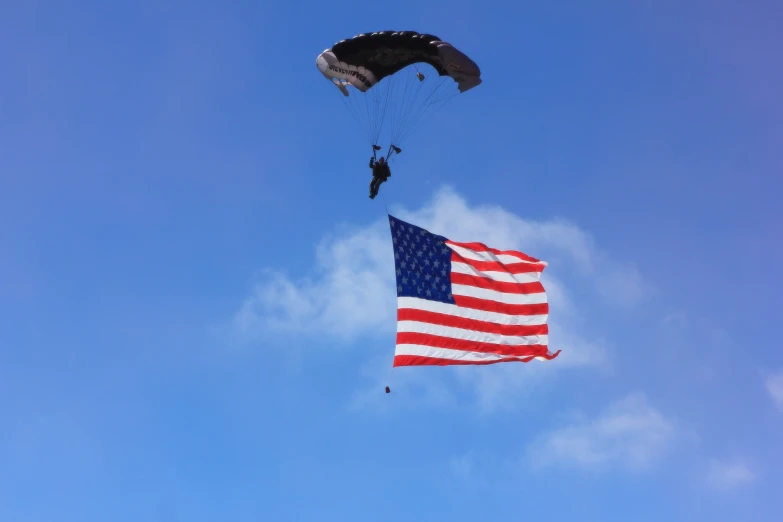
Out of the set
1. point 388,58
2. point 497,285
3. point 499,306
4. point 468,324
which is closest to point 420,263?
point 468,324

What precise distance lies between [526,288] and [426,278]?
4.01 meters

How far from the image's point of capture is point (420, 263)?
30172 mm

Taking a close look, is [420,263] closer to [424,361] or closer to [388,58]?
[424,361]

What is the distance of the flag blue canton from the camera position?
96.8 feet

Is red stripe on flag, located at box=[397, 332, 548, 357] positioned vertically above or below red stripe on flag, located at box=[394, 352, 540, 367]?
above

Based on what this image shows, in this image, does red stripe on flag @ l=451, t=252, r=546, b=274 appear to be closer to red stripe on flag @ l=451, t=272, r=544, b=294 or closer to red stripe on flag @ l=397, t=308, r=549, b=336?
red stripe on flag @ l=451, t=272, r=544, b=294

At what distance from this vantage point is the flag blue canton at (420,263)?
2950 cm

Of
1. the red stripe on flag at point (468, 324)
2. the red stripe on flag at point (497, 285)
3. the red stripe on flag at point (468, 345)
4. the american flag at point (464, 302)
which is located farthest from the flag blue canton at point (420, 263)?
the red stripe on flag at point (468, 345)

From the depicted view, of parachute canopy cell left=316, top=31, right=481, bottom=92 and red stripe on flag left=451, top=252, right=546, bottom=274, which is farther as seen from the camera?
parachute canopy cell left=316, top=31, right=481, bottom=92

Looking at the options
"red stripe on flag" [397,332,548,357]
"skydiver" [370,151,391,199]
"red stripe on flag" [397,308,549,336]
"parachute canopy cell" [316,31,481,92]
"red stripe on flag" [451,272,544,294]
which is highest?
"parachute canopy cell" [316,31,481,92]

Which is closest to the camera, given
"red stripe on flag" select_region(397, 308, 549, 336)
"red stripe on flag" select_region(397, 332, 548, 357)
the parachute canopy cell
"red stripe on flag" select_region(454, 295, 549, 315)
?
"red stripe on flag" select_region(397, 332, 548, 357)

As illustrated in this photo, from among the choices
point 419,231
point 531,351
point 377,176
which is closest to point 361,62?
point 377,176

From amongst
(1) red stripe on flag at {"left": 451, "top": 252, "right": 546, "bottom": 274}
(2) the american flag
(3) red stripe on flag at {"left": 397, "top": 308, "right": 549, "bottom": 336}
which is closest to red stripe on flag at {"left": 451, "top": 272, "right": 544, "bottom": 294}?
(2) the american flag

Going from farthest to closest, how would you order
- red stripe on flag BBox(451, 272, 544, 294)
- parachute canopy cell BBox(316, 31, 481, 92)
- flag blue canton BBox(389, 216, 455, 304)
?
parachute canopy cell BBox(316, 31, 481, 92) < red stripe on flag BBox(451, 272, 544, 294) < flag blue canton BBox(389, 216, 455, 304)
